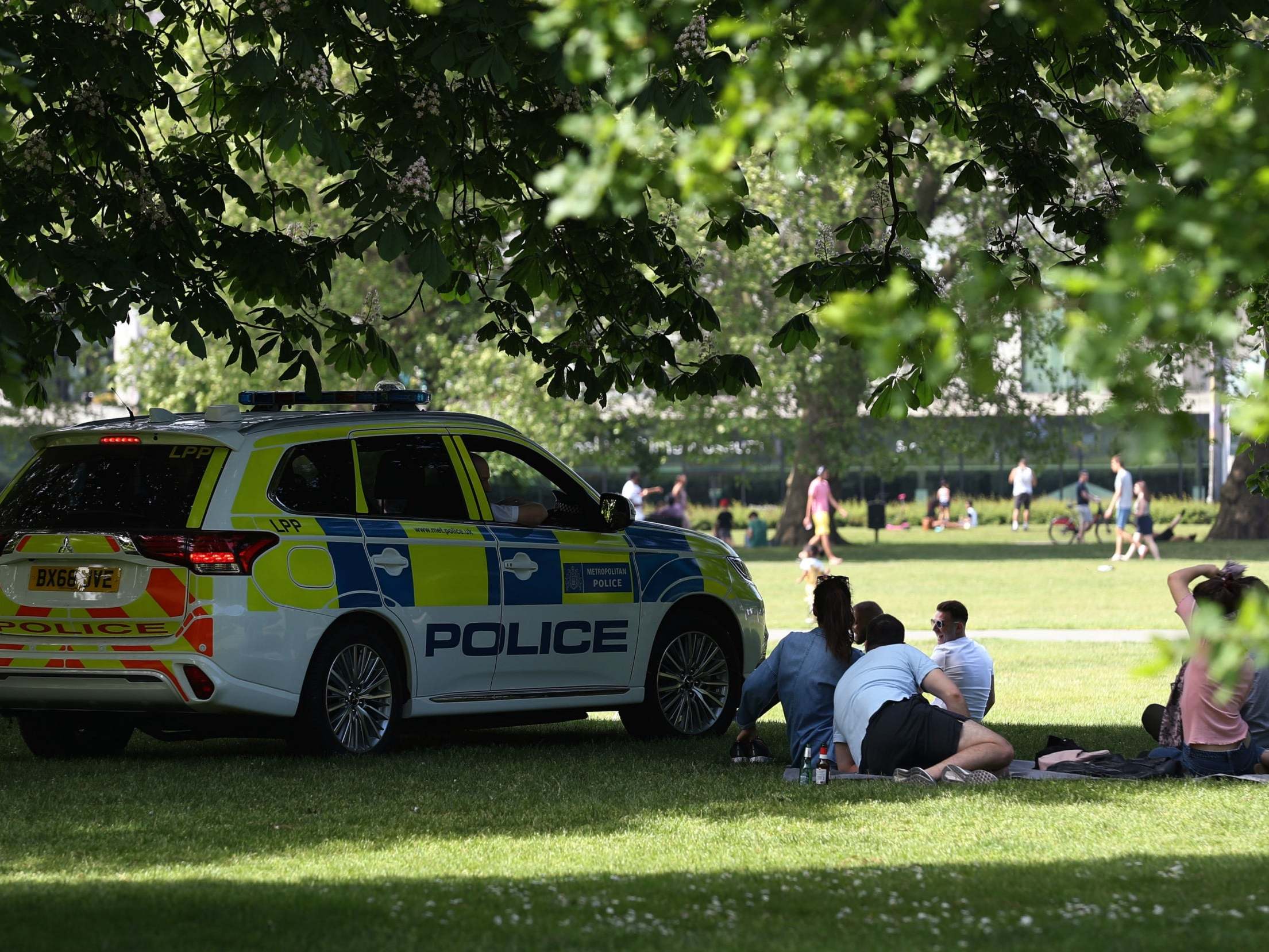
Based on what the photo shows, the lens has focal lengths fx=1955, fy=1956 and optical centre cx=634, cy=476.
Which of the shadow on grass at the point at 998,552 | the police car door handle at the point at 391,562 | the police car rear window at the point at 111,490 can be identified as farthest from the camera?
the shadow on grass at the point at 998,552

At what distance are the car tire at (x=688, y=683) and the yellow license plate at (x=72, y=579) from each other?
3454 millimetres

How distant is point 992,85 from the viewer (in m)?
11.5

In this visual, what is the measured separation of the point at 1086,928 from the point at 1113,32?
6.82 meters

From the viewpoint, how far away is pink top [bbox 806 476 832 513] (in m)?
33.8

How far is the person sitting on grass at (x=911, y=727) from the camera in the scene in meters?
9.62

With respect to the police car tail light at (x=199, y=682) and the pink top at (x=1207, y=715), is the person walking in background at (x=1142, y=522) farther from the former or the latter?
the police car tail light at (x=199, y=682)

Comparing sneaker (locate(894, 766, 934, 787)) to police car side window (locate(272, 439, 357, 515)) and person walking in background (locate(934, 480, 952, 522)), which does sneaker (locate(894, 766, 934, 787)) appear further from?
person walking in background (locate(934, 480, 952, 522))

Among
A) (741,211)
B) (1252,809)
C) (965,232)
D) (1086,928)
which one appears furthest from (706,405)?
(1086,928)

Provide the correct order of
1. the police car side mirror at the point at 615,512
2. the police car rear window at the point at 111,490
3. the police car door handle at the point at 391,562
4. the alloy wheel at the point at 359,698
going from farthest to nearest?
the police car side mirror at the point at 615,512, the police car door handle at the point at 391,562, the alloy wheel at the point at 359,698, the police car rear window at the point at 111,490

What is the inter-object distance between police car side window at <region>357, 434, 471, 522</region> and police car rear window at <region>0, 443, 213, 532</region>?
0.95m

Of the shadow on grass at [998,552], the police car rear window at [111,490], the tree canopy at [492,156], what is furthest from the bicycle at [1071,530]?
the police car rear window at [111,490]

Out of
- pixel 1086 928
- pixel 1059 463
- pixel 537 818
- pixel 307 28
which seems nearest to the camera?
pixel 1086 928

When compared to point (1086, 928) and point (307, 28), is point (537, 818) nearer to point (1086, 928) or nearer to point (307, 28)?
point (1086, 928)

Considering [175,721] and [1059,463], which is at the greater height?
[1059,463]
